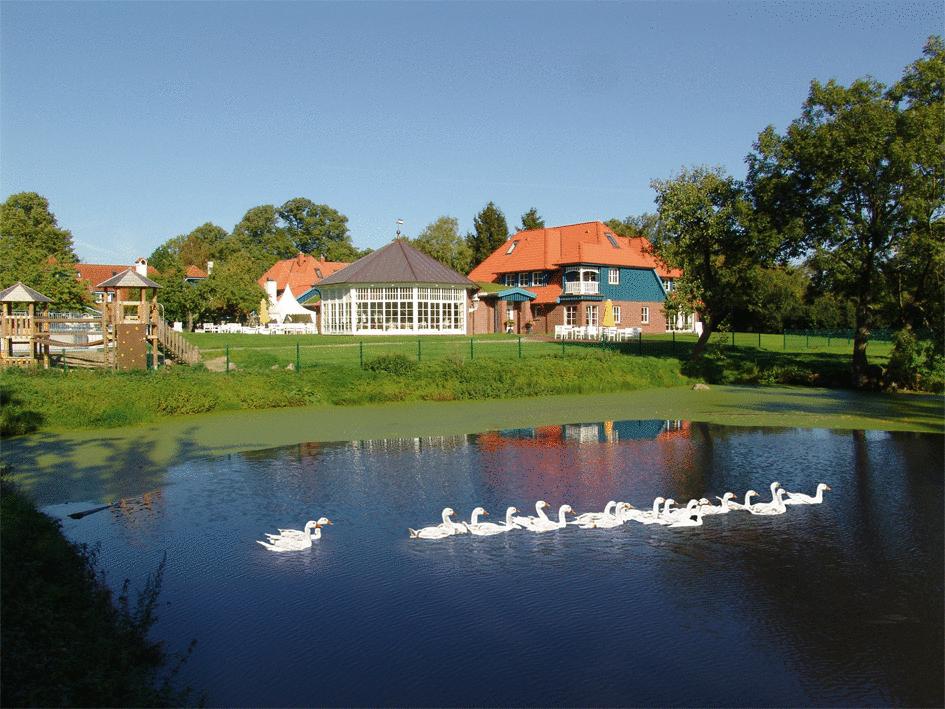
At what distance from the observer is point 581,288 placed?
5691 cm

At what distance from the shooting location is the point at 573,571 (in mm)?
12039

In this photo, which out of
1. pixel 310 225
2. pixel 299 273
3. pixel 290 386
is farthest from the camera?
pixel 310 225

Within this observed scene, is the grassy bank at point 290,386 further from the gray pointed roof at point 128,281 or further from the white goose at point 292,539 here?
the white goose at point 292,539

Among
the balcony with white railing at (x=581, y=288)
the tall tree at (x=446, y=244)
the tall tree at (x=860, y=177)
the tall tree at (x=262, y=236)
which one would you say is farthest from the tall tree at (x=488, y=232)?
the tall tree at (x=860, y=177)

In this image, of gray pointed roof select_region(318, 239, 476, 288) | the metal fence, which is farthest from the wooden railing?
gray pointed roof select_region(318, 239, 476, 288)

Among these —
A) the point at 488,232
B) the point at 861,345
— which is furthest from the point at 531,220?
the point at 861,345

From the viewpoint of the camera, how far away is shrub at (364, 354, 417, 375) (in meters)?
30.9

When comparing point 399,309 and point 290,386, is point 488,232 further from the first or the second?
point 290,386

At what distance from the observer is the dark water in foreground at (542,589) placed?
29.2 feet

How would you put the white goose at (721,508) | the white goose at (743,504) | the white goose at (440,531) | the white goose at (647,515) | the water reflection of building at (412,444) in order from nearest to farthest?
the white goose at (440,531) < the white goose at (647,515) < the white goose at (721,508) < the white goose at (743,504) < the water reflection of building at (412,444)

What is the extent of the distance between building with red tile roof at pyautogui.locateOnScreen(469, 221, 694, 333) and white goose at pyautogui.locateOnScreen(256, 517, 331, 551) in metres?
43.4

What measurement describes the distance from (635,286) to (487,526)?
4930 cm

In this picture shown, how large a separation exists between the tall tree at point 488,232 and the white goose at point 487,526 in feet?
222

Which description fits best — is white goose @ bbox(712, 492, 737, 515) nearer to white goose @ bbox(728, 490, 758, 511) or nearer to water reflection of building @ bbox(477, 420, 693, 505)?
white goose @ bbox(728, 490, 758, 511)
